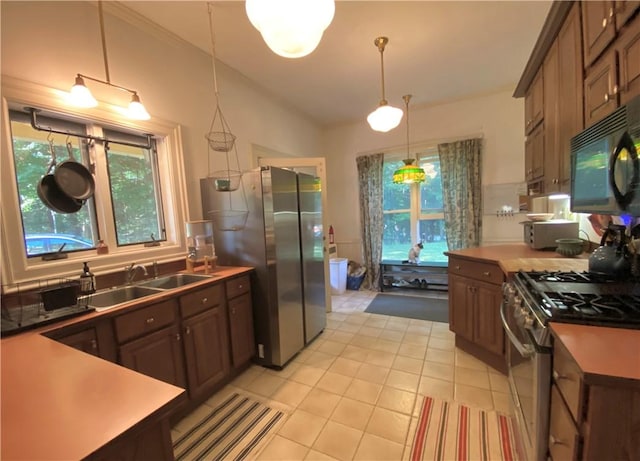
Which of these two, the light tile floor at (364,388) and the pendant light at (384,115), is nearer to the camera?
the light tile floor at (364,388)

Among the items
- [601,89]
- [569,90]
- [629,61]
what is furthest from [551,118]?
[629,61]

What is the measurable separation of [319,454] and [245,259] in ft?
4.86

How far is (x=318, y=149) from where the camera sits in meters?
4.75

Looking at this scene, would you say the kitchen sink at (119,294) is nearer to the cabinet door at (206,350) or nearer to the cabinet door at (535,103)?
the cabinet door at (206,350)

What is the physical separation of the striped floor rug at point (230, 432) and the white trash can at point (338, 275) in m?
2.52

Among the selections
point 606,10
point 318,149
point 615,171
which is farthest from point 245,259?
point 318,149

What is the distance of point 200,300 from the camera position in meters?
1.89

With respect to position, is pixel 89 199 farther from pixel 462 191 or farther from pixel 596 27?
pixel 462 191

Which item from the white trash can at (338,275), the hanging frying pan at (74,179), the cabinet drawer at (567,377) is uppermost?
the hanging frying pan at (74,179)

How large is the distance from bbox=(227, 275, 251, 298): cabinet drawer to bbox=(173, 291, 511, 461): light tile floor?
2.37 ft

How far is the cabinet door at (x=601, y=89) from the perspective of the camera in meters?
1.21

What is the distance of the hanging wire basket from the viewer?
225cm

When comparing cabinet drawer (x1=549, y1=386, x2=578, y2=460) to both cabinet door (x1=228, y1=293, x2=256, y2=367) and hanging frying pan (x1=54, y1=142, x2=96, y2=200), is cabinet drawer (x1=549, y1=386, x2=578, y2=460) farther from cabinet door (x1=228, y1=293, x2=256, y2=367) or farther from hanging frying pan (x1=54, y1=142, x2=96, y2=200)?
hanging frying pan (x1=54, y1=142, x2=96, y2=200)

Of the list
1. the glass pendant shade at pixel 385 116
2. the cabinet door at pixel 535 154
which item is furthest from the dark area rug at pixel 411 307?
the glass pendant shade at pixel 385 116
